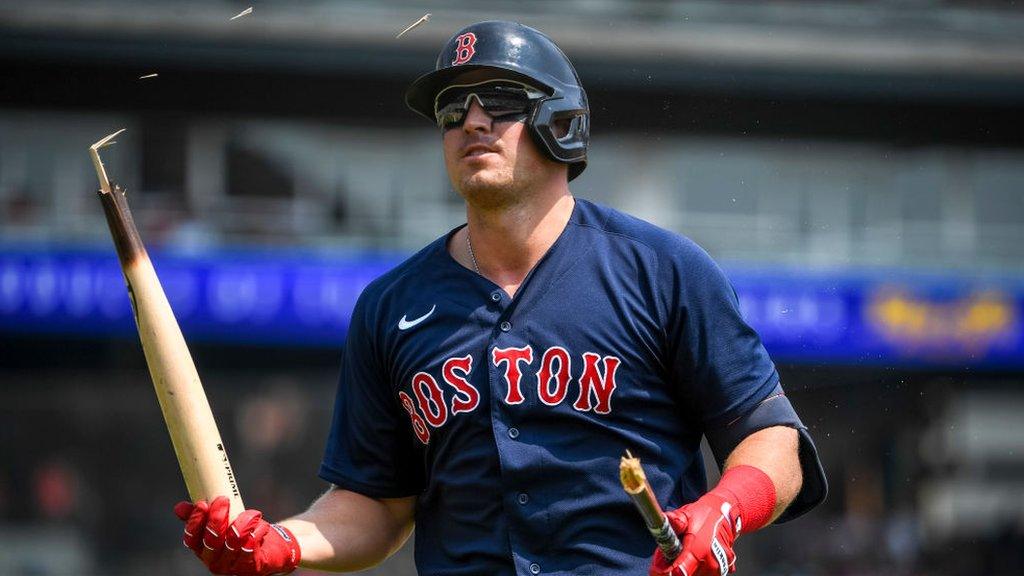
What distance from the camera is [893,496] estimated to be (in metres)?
17.9

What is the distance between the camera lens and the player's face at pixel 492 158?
351cm

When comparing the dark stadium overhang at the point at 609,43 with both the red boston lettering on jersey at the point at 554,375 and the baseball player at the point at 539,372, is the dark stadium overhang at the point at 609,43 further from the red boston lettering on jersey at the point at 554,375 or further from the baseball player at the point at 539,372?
the red boston lettering on jersey at the point at 554,375

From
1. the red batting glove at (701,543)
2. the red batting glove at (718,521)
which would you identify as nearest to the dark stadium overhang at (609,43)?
the red batting glove at (718,521)

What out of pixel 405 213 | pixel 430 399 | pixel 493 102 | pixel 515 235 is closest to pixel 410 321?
pixel 430 399

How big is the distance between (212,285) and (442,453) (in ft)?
46.6

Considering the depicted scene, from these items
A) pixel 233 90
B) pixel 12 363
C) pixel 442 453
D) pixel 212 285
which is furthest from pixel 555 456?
pixel 233 90

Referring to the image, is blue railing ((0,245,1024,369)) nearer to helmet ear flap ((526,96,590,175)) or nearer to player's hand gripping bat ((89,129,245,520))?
helmet ear flap ((526,96,590,175))

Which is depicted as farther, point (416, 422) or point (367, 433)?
point (367, 433)

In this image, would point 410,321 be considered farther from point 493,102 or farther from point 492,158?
point 493,102

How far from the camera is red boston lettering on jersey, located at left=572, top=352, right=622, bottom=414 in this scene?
3.42 m

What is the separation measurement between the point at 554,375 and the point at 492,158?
1.65ft

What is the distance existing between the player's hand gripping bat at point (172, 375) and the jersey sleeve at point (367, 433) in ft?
1.08

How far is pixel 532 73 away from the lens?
3572 mm

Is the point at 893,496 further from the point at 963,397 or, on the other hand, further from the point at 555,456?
the point at 555,456
